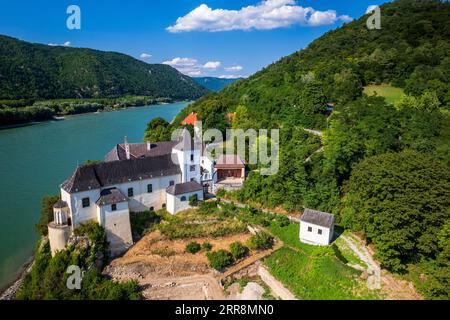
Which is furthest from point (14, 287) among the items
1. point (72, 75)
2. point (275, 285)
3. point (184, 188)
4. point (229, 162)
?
point (72, 75)

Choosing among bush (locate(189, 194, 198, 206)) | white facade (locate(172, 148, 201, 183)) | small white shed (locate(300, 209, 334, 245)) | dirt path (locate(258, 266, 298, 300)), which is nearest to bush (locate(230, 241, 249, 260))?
dirt path (locate(258, 266, 298, 300))

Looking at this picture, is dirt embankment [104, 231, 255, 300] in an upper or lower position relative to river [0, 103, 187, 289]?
lower

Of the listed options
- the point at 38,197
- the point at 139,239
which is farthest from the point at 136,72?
the point at 139,239

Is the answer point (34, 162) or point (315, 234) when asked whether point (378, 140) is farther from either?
point (34, 162)

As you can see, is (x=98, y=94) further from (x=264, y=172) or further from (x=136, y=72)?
(x=264, y=172)

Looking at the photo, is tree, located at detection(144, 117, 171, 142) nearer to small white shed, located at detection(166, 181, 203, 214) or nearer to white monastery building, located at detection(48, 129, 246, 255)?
white monastery building, located at detection(48, 129, 246, 255)

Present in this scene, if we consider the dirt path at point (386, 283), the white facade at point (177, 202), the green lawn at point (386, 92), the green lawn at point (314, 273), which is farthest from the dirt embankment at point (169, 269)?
the green lawn at point (386, 92)
